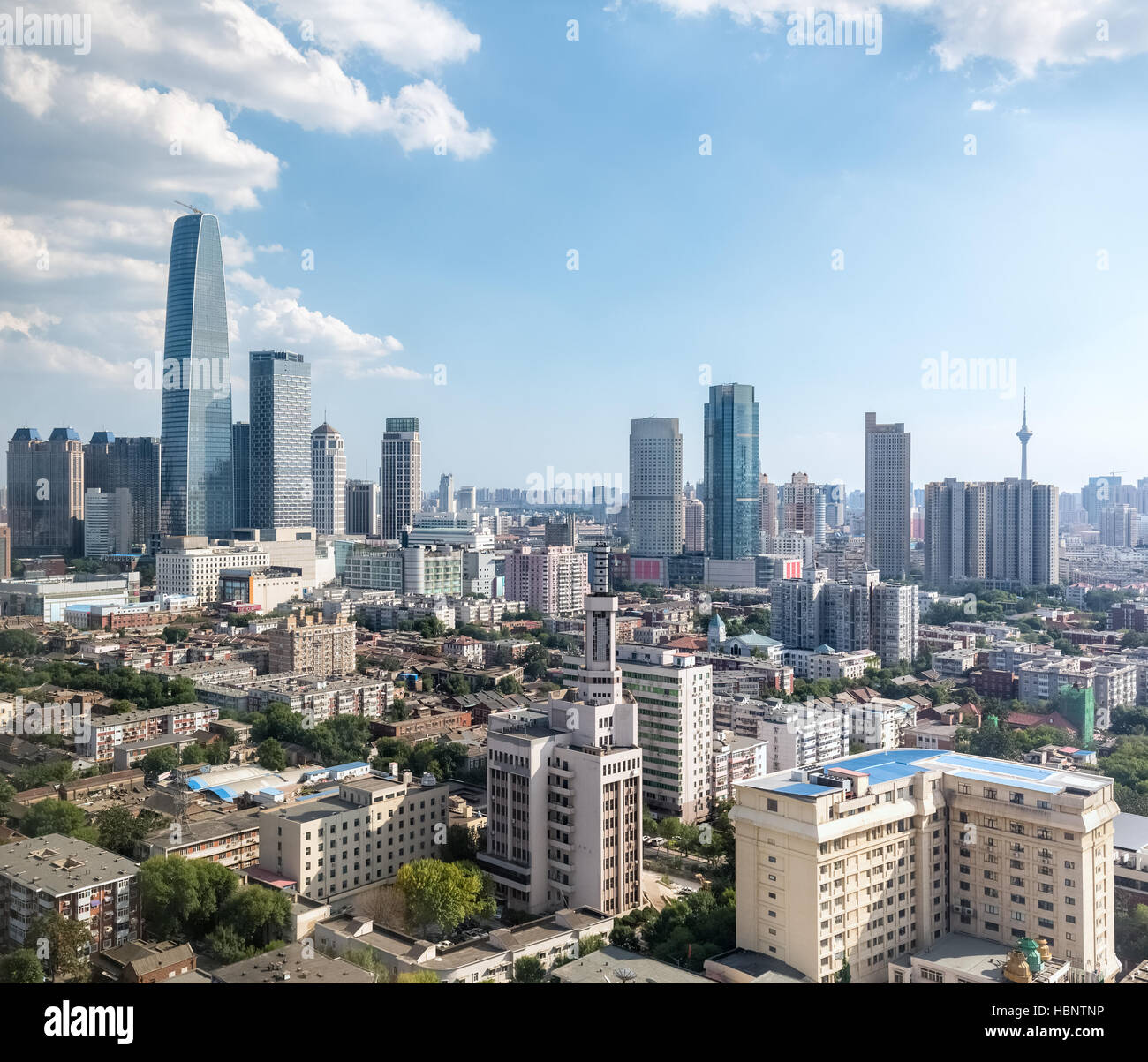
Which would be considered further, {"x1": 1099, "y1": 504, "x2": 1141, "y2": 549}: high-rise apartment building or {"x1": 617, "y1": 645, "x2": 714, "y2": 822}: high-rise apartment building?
{"x1": 1099, "y1": 504, "x2": 1141, "y2": 549}: high-rise apartment building

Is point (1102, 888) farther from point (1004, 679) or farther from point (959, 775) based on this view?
point (1004, 679)

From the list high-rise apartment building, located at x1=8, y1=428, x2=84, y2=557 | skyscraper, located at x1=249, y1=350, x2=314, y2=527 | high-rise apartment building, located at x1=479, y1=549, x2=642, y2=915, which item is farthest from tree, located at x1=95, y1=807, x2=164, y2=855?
skyscraper, located at x1=249, y1=350, x2=314, y2=527

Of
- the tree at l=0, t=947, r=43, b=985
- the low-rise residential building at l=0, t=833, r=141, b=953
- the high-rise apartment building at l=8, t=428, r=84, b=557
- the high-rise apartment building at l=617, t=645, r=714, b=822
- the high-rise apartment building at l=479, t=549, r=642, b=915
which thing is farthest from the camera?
the high-rise apartment building at l=8, t=428, r=84, b=557

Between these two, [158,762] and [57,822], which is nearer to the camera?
[57,822]

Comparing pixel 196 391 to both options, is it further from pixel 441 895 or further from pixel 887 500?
pixel 441 895

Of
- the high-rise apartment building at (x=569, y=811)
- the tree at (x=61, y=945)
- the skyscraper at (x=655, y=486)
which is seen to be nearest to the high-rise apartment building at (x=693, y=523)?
the skyscraper at (x=655, y=486)

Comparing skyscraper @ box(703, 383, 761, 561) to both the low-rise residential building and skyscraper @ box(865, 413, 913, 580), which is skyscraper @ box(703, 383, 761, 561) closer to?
skyscraper @ box(865, 413, 913, 580)

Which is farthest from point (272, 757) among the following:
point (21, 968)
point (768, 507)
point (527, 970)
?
point (768, 507)
